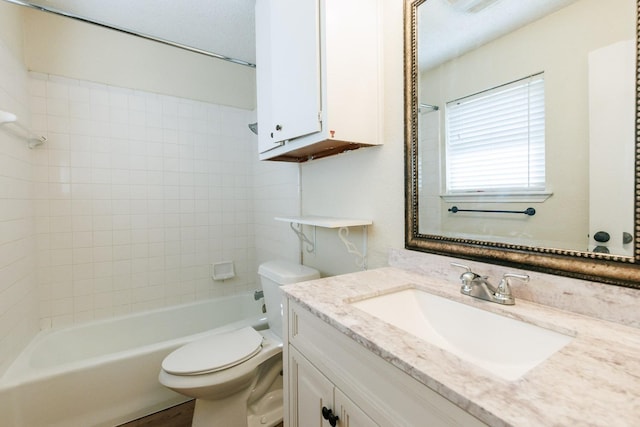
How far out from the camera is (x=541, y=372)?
1.54 feet

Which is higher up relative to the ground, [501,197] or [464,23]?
[464,23]

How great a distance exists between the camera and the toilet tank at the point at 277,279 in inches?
60.2

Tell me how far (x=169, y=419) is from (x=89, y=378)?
Answer: 477 millimetres

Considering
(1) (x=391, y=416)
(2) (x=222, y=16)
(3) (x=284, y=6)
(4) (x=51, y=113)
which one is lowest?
(1) (x=391, y=416)

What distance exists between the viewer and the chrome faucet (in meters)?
0.78

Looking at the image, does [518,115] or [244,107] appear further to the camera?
[244,107]

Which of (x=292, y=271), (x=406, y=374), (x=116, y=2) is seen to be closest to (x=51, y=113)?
(x=116, y=2)

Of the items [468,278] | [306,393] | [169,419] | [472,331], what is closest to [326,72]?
[468,278]

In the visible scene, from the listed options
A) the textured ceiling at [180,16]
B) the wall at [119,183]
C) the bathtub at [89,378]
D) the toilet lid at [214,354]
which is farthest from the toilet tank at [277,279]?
the textured ceiling at [180,16]

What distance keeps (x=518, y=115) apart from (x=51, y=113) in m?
2.62

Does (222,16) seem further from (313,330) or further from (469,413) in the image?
(469,413)

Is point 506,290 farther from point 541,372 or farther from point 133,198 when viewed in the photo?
point 133,198

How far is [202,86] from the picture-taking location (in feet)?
7.79

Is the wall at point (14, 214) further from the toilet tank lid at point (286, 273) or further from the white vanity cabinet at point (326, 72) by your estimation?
the white vanity cabinet at point (326, 72)
